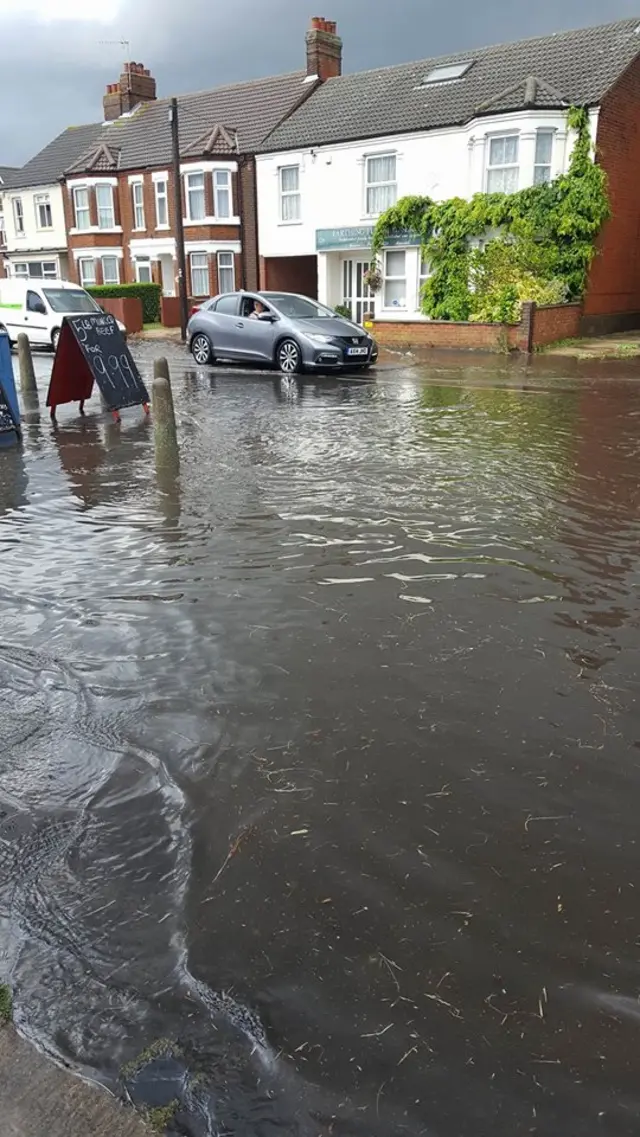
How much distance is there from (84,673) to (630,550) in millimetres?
3922

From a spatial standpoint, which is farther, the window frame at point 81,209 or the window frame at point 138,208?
the window frame at point 81,209

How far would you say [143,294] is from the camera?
35625 mm

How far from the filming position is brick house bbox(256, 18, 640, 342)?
79.2 ft

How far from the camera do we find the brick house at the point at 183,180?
33.3 meters

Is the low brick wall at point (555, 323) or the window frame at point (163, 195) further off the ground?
the window frame at point (163, 195)

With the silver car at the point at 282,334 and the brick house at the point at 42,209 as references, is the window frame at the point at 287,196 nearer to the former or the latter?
the silver car at the point at 282,334

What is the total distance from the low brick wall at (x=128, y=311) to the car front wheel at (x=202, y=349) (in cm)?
1266

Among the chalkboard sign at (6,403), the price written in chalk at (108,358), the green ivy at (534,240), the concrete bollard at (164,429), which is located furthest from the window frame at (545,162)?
the concrete bollard at (164,429)

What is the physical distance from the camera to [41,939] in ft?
8.90

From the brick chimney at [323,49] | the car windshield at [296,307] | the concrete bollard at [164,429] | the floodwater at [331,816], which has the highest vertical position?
the brick chimney at [323,49]

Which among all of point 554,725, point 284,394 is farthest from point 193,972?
point 284,394

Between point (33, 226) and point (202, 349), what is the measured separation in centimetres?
2907

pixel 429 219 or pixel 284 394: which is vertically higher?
pixel 429 219

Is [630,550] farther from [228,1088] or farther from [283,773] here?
[228,1088]
